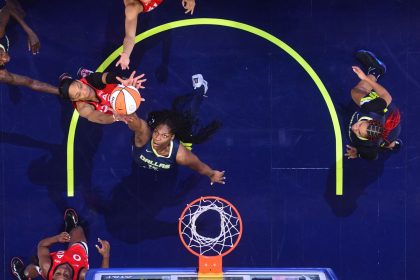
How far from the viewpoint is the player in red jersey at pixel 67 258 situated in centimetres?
743

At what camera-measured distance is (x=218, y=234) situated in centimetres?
767

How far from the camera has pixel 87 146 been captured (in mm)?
7758

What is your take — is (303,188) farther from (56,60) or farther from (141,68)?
(56,60)

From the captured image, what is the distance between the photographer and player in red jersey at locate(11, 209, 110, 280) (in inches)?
293

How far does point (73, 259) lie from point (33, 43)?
3.02 m

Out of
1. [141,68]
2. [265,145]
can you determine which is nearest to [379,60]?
[265,145]

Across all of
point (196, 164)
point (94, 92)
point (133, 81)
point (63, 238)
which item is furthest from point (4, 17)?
point (196, 164)

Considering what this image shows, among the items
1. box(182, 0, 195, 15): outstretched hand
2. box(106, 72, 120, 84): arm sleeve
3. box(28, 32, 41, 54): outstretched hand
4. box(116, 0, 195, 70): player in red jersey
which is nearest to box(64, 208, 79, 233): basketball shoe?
box(106, 72, 120, 84): arm sleeve

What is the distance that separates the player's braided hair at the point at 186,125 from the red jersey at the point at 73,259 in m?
2.01

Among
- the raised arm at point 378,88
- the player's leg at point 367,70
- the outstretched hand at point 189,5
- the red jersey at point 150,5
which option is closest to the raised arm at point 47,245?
the red jersey at point 150,5

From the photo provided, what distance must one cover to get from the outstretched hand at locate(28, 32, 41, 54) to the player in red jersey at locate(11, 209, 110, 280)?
2279 millimetres

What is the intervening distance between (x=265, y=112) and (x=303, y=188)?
1210 mm

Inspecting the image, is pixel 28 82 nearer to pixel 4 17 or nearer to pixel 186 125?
pixel 4 17

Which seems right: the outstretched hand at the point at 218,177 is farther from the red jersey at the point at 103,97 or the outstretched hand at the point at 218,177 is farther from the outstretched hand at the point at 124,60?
the outstretched hand at the point at 124,60
